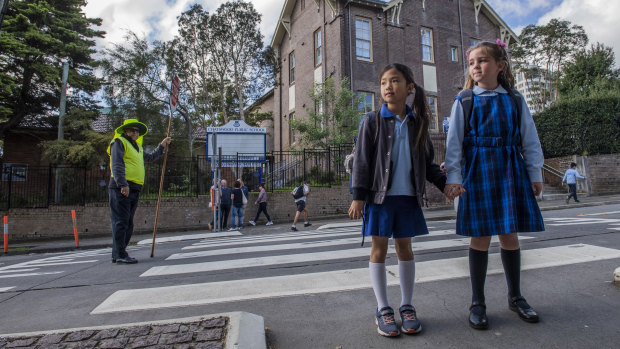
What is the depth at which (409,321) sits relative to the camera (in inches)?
90.7

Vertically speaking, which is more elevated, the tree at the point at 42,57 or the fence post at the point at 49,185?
the tree at the point at 42,57

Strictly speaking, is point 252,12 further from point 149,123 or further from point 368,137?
point 368,137

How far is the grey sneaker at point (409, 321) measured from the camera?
226 centimetres

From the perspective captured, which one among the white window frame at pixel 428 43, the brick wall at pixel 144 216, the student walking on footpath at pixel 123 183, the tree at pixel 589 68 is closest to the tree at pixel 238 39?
the brick wall at pixel 144 216

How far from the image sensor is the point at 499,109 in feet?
8.25

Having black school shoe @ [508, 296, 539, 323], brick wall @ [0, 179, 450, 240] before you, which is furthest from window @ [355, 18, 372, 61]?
black school shoe @ [508, 296, 539, 323]

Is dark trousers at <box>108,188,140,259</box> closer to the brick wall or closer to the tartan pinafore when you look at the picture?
the tartan pinafore

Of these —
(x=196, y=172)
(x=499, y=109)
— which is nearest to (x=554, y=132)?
(x=196, y=172)

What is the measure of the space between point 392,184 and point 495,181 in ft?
2.28

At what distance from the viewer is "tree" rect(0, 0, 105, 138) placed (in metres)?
17.0

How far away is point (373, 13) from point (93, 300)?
71.2ft

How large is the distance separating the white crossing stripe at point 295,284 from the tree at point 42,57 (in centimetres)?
1792

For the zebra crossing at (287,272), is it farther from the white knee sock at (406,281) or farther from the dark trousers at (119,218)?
the white knee sock at (406,281)

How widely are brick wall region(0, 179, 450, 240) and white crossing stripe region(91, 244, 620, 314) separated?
1098 cm
